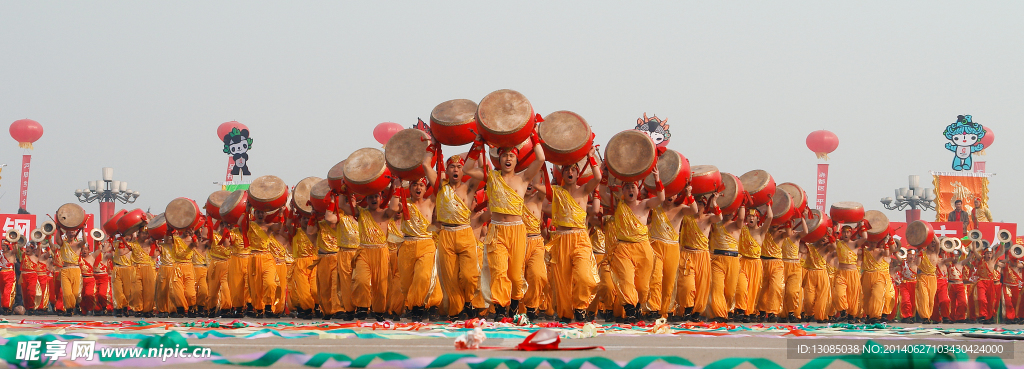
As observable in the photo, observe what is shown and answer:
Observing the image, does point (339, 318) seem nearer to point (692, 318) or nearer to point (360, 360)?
point (692, 318)

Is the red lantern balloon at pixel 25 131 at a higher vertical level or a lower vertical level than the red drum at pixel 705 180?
higher

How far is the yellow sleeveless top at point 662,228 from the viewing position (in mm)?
11117

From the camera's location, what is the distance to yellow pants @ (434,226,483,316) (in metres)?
9.38

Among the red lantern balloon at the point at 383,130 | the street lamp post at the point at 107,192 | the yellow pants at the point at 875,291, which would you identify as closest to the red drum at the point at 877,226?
the yellow pants at the point at 875,291

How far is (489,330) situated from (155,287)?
36.3ft

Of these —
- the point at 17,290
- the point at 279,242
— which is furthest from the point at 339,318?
the point at 17,290

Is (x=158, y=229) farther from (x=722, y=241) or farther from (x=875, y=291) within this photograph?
(x=875, y=291)

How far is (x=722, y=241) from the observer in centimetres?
1245

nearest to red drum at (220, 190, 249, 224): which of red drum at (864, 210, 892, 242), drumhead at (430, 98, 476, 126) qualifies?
drumhead at (430, 98, 476, 126)

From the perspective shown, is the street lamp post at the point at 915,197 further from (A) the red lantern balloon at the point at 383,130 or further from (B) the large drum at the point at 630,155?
(B) the large drum at the point at 630,155

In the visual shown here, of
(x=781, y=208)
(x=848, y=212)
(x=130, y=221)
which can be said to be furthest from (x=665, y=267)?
(x=130, y=221)

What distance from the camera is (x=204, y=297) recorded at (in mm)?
15555

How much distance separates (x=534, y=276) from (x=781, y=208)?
524 cm

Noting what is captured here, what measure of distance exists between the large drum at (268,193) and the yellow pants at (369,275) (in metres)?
2.03
